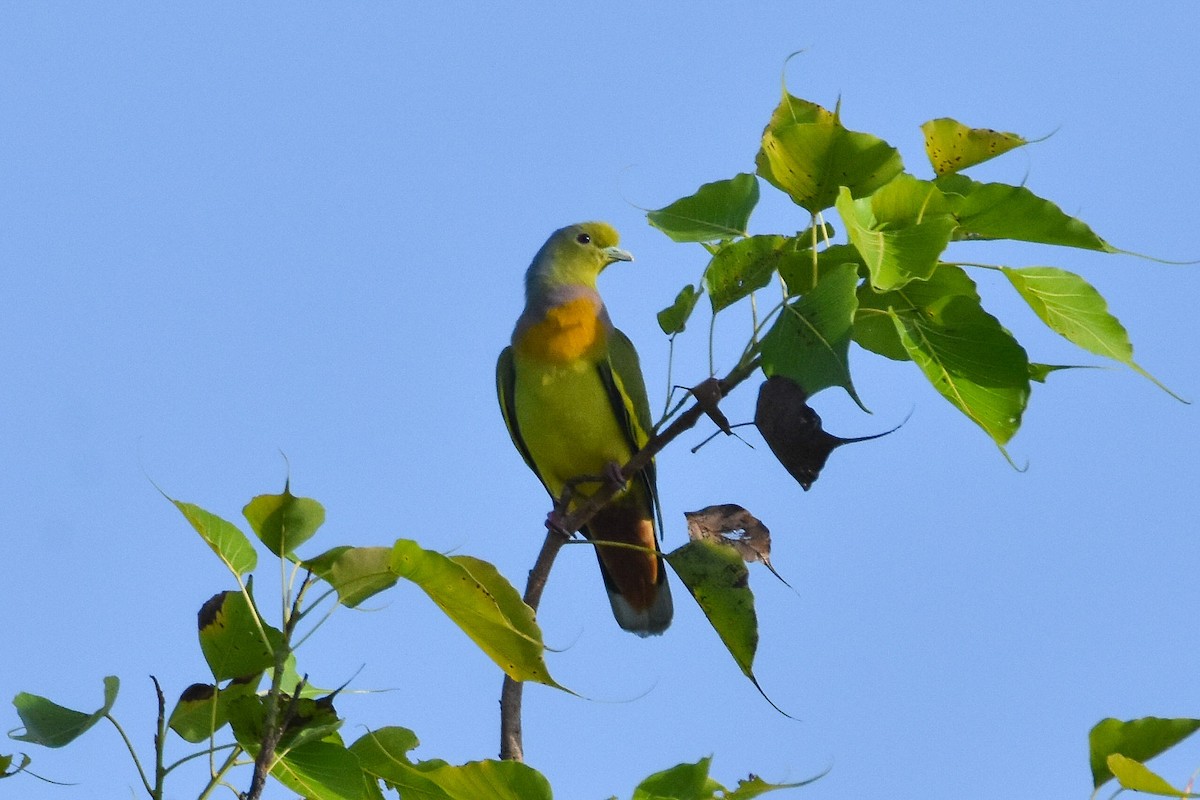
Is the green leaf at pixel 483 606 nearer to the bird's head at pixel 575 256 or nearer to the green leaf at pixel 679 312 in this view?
the green leaf at pixel 679 312

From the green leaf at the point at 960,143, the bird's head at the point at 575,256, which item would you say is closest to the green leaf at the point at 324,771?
the green leaf at the point at 960,143

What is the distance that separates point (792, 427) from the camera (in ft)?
8.33

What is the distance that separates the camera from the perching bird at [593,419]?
538 centimetres

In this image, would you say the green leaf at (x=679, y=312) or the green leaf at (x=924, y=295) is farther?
the green leaf at (x=679, y=312)

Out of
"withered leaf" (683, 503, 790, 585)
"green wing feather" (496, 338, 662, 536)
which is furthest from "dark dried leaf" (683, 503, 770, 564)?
"green wing feather" (496, 338, 662, 536)

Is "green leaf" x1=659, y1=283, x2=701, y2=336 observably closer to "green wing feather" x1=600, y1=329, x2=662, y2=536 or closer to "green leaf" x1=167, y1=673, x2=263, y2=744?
"green leaf" x1=167, y1=673, x2=263, y2=744

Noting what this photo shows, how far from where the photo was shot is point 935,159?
116 inches

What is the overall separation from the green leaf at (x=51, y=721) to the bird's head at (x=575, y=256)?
3.65m

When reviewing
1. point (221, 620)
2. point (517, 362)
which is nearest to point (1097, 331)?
point (221, 620)

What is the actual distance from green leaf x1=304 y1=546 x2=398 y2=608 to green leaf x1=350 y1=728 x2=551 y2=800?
0.34m

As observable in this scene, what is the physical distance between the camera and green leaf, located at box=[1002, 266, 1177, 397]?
2686mm

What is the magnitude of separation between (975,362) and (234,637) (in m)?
1.56

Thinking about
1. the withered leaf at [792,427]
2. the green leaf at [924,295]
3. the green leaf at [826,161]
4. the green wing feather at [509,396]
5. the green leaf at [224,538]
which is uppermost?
the green wing feather at [509,396]

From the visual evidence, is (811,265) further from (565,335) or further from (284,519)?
(565,335)
